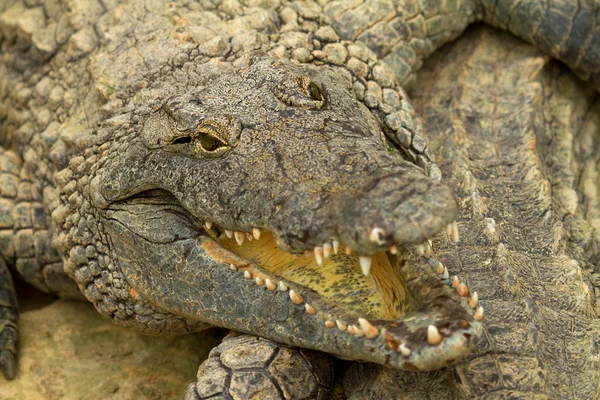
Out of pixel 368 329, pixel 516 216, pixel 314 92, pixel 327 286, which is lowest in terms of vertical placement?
pixel 327 286

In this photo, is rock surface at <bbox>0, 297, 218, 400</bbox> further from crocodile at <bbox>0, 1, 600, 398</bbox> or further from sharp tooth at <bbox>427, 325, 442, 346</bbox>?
sharp tooth at <bbox>427, 325, 442, 346</bbox>

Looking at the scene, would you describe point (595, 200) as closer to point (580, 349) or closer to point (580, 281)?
point (580, 281)

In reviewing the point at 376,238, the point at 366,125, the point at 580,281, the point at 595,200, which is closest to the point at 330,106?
the point at 366,125

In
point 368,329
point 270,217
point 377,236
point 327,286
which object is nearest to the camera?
point 377,236

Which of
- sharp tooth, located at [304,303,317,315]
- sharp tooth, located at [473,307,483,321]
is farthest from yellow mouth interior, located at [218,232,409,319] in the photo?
sharp tooth, located at [473,307,483,321]

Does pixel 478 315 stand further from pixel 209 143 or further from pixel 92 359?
pixel 92 359

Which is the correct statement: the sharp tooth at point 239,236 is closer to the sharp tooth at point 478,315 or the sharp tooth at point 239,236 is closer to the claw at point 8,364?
the sharp tooth at point 478,315

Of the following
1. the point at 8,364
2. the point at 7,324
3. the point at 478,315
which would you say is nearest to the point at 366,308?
the point at 478,315
